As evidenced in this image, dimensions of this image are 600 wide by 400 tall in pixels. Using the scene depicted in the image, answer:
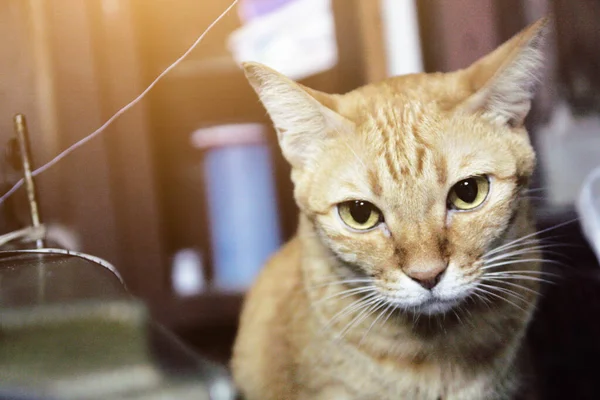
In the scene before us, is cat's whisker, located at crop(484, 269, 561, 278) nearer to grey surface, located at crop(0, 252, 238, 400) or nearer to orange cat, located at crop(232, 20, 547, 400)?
orange cat, located at crop(232, 20, 547, 400)

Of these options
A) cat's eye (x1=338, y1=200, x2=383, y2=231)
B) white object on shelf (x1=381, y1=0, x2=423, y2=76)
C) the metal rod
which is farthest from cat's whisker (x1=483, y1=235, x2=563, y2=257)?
the metal rod

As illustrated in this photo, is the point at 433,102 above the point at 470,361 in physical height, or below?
above

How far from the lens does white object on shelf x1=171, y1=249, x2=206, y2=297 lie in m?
0.80

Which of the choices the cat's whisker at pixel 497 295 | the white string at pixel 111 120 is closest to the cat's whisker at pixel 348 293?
the cat's whisker at pixel 497 295

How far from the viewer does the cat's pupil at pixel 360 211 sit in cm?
66

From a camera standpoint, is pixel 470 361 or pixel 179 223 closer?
pixel 470 361

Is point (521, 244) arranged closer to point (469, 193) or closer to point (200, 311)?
point (469, 193)

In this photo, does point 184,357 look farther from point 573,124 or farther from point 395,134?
point 573,124

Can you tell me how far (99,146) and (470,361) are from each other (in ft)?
1.69

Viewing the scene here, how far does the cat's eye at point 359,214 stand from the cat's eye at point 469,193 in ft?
0.28

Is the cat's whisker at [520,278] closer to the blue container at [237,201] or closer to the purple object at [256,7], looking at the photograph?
the blue container at [237,201]

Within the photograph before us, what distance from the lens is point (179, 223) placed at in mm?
807

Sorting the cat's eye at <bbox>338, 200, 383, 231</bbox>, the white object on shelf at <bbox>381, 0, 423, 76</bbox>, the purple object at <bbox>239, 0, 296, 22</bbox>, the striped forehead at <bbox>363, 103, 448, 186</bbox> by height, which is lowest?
the cat's eye at <bbox>338, 200, 383, 231</bbox>

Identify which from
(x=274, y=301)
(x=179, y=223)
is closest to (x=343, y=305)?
(x=274, y=301)
